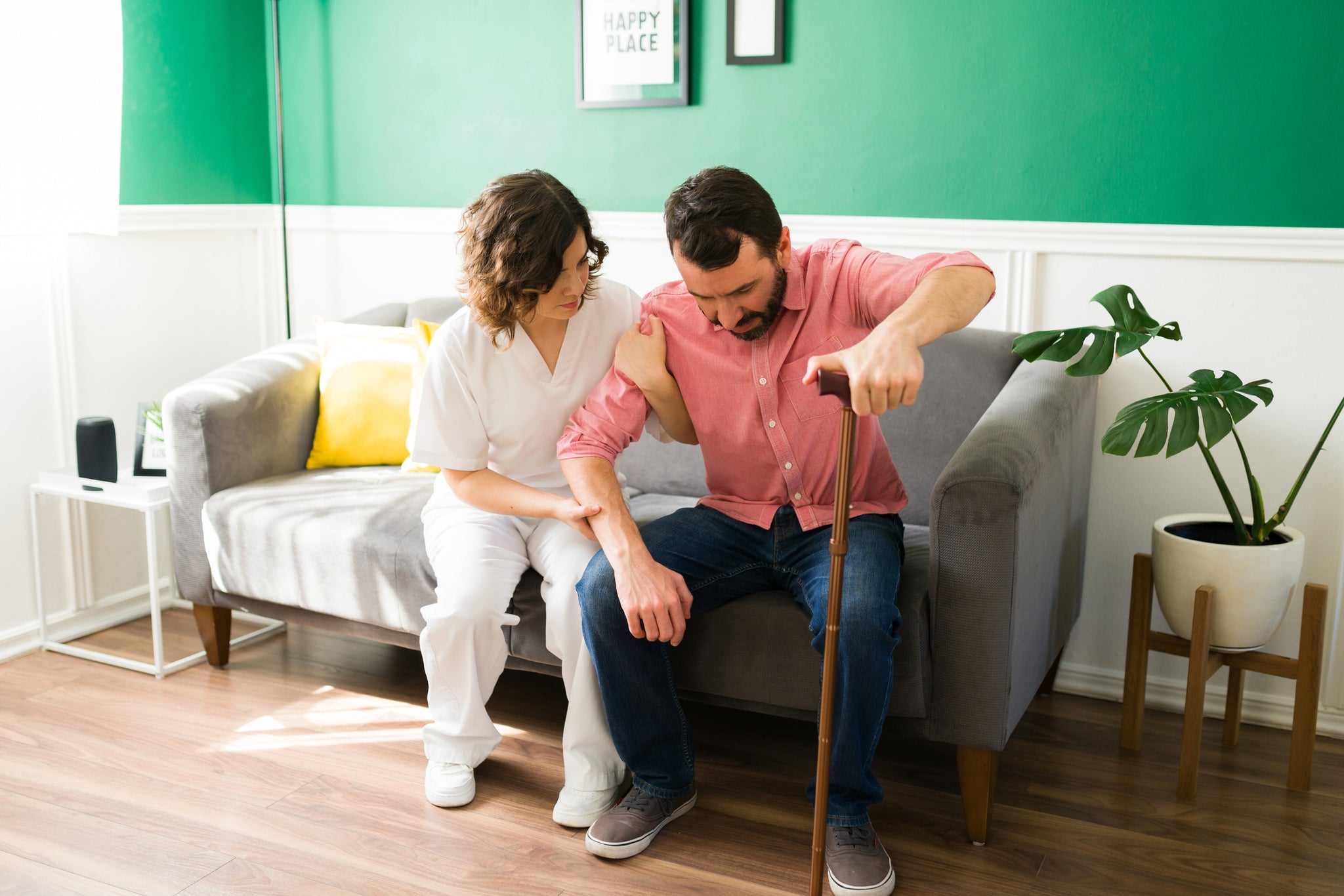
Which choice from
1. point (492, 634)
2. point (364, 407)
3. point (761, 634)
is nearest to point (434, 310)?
point (364, 407)

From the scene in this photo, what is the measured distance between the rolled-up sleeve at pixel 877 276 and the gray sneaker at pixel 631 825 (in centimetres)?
88

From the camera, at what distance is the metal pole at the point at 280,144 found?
3.12 m

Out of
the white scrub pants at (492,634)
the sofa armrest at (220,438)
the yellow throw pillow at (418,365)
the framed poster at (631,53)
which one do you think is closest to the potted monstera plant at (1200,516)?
the white scrub pants at (492,634)

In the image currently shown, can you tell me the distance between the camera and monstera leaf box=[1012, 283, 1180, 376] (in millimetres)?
Answer: 1898

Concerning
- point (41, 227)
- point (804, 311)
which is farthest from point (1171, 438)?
point (41, 227)

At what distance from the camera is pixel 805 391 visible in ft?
6.21

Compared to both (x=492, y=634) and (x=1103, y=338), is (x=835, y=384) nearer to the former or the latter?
(x=1103, y=338)

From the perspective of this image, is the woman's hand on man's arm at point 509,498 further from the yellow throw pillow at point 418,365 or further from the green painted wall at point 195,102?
the green painted wall at point 195,102

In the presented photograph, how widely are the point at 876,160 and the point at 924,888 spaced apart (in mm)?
1564

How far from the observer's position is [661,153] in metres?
2.77

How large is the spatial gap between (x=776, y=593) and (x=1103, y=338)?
0.71m

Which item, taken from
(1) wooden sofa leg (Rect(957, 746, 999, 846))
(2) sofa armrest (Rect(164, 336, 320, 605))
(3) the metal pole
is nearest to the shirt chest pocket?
(1) wooden sofa leg (Rect(957, 746, 999, 846))

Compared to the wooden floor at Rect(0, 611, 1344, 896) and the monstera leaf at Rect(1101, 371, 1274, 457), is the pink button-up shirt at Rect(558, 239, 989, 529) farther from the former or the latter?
the wooden floor at Rect(0, 611, 1344, 896)

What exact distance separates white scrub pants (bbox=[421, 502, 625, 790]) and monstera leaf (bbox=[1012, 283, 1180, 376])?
0.86 metres
